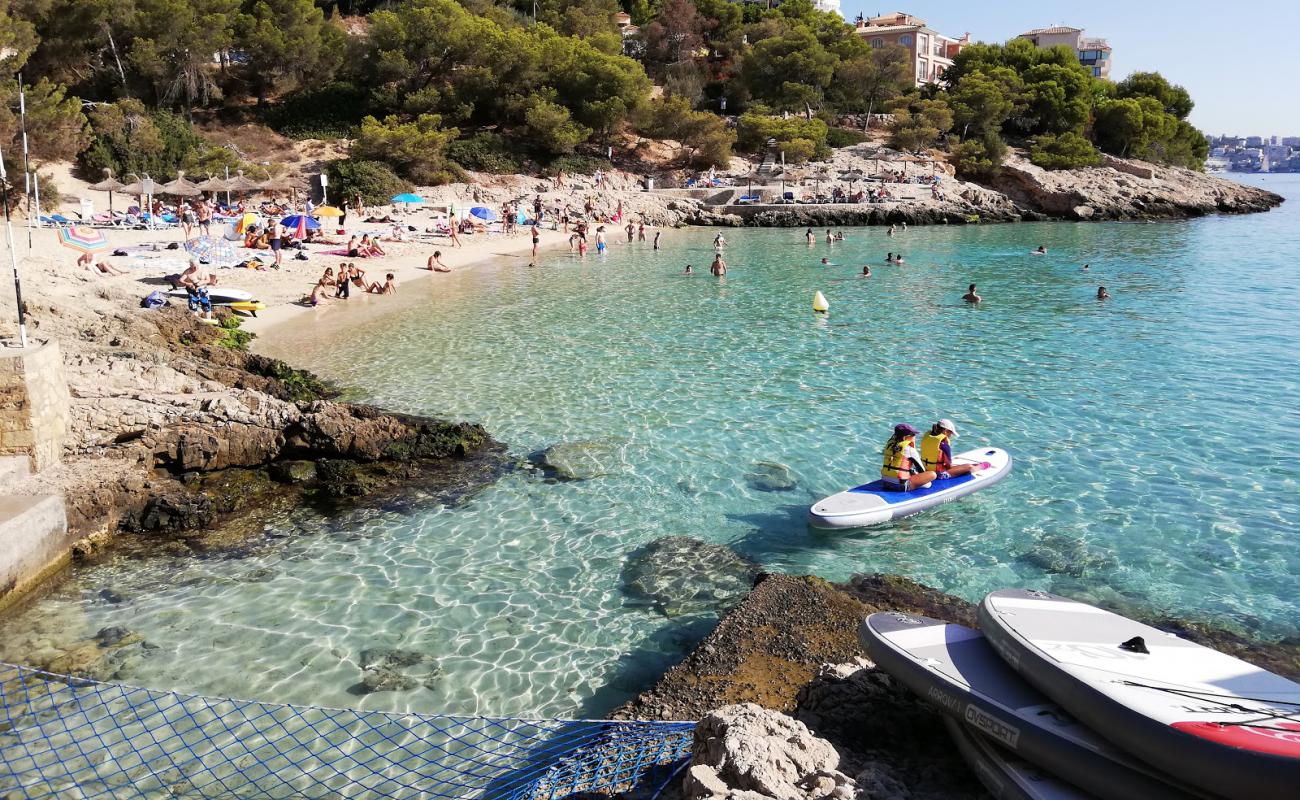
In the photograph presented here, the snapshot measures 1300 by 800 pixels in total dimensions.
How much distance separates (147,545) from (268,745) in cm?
368

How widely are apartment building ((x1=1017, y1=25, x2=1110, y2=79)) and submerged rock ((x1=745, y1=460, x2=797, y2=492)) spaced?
322ft

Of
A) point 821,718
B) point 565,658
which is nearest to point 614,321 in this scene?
point 565,658

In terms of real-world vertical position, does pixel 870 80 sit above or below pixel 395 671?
above

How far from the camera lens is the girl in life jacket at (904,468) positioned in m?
8.66

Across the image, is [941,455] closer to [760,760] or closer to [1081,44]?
[760,760]

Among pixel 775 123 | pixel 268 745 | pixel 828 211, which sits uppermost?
pixel 775 123

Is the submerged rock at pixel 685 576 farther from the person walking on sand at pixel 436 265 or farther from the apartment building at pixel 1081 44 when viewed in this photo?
the apartment building at pixel 1081 44

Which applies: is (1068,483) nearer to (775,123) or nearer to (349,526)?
(349,526)

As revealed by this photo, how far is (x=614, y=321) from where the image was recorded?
18.7 metres

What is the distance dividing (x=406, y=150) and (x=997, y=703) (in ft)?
140

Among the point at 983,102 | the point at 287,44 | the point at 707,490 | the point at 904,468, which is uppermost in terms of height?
the point at 287,44

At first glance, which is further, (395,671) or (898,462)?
(898,462)

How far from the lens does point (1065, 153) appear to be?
56.5 metres

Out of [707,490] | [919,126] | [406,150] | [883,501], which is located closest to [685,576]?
[707,490]
